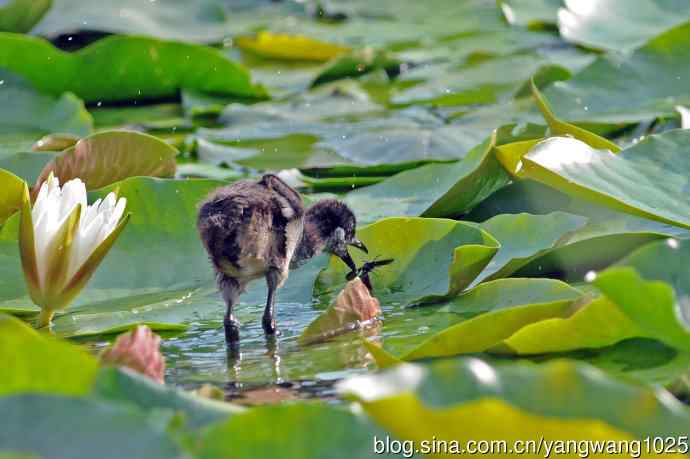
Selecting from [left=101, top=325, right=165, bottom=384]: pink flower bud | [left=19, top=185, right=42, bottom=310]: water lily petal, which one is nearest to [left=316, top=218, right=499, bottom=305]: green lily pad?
[left=19, top=185, right=42, bottom=310]: water lily petal

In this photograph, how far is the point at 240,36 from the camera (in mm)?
7812

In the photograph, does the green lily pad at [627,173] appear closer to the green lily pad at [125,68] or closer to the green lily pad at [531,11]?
the green lily pad at [125,68]

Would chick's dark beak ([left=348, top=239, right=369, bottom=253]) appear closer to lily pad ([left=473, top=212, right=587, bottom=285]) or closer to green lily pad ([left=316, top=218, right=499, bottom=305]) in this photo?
green lily pad ([left=316, top=218, right=499, bottom=305])

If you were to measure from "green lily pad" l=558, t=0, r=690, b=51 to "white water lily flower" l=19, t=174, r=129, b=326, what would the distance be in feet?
10.7

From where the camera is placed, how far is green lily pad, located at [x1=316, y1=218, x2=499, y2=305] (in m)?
3.38

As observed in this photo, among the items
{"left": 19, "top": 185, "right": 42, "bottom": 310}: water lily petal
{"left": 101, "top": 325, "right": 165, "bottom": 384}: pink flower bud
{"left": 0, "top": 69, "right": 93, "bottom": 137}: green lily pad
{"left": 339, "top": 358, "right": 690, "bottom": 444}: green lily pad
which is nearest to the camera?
{"left": 339, "top": 358, "right": 690, "bottom": 444}: green lily pad

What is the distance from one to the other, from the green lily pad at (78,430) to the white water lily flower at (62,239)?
1.31 metres

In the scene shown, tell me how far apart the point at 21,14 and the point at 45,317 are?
380 centimetres

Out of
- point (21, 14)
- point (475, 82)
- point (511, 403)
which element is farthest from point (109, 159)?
point (21, 14)

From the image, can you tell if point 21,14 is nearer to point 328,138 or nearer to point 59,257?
point 328,138

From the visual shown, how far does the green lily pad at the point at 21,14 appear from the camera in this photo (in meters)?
6.66

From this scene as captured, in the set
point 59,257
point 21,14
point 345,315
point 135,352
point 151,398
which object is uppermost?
point 151,398

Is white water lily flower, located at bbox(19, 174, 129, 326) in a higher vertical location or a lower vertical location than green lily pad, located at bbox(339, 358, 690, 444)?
lower

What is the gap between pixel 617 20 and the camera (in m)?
6.02
